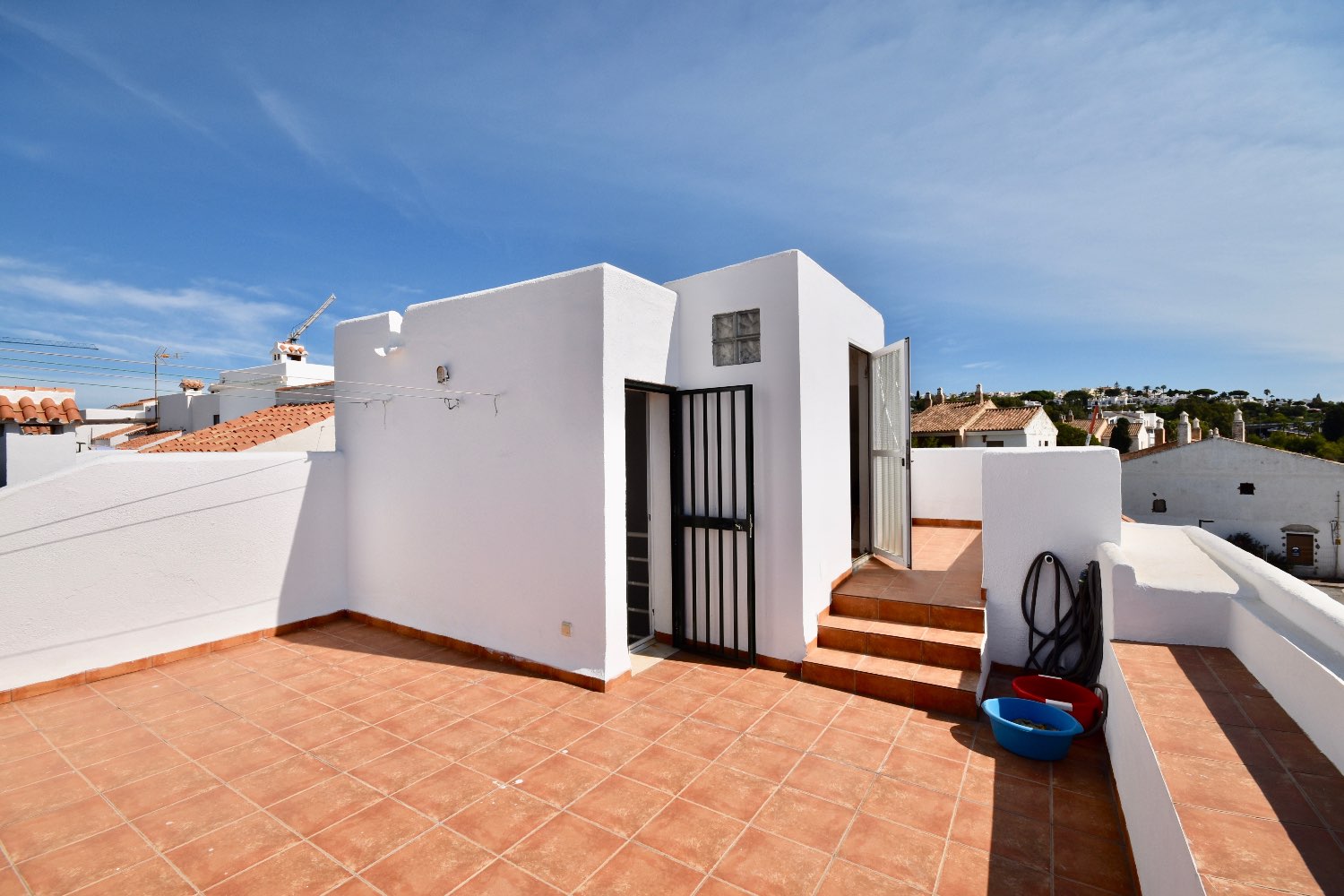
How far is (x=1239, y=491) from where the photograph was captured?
70.7 ft

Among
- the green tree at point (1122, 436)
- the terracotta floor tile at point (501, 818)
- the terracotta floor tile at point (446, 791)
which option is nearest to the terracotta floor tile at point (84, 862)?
the terracotta floor tile at point (446, 791)

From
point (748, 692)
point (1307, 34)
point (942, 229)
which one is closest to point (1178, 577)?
point (748, 692)

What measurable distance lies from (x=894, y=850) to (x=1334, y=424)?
50.2 meters

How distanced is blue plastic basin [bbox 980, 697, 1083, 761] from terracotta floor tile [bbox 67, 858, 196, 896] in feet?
13.7

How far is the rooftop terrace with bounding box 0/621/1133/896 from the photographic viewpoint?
2385 mm

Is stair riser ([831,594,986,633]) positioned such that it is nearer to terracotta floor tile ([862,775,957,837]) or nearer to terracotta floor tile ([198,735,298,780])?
terracotta floor tile ([862,775,957,837])

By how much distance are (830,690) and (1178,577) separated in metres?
2.31

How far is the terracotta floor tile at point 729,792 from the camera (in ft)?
9.26

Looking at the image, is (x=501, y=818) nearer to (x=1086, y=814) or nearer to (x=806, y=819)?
(x=806, y=819)

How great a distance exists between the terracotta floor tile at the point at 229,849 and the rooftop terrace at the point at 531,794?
0.04 feet

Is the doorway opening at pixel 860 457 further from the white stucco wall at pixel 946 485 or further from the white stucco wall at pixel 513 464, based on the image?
the white stucco wall at pixel 513 464

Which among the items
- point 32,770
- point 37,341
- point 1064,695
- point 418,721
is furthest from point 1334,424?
point 37,341

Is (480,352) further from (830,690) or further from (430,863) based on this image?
(830,690)

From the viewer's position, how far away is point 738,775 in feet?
10.2
